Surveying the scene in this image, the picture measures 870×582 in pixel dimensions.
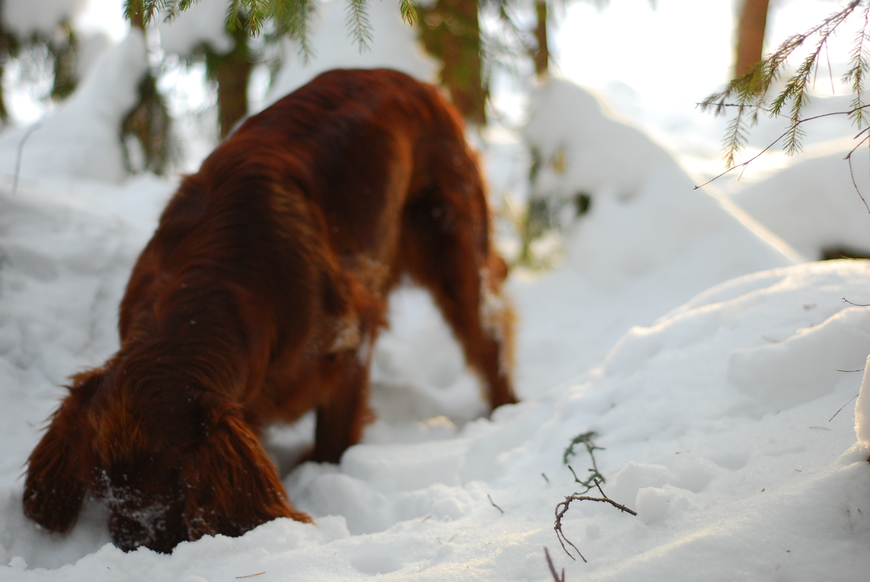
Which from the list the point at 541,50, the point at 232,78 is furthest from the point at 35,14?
the point at 541,50

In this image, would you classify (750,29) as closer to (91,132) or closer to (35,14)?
(91,132)

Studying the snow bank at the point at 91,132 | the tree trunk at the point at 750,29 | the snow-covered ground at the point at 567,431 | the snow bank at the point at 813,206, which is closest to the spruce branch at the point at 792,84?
the snow-covered ground at the point at 567,431

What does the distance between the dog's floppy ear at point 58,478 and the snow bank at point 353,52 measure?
124 inches

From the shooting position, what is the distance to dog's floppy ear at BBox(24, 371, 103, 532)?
1401 mm

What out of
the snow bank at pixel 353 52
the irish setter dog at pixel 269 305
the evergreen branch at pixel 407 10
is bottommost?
the irish setter dog at pixel 269 305

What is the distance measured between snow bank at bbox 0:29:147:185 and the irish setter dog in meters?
2.62

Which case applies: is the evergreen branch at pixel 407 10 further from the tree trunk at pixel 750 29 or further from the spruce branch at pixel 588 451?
the tree trunk at pixel 750 29

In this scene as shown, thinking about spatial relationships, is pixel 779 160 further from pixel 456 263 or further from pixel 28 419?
pixel 28 419

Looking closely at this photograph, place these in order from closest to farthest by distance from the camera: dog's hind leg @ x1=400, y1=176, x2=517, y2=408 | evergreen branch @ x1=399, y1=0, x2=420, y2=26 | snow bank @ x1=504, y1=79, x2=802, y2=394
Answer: evergreen branch @ x1=399, y1=0, x2=420, y2=26
dog's hind leg @ x1=400, y1=176, x2=517, y2=408
snow bank @ x1=504, y1=79, x2=802, y2=394

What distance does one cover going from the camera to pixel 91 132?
4.42 m

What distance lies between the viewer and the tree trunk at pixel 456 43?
4.08 m

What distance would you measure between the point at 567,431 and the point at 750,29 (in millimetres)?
4094

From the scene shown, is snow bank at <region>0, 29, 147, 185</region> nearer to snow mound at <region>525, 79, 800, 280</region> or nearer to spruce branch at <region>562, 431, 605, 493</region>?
snow mound at <region>525, 79, 800, 280</region>

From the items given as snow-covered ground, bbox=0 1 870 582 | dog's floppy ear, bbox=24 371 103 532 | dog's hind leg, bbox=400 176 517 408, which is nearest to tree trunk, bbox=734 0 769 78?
snow-covered ground, bbox=0 1 870 582
